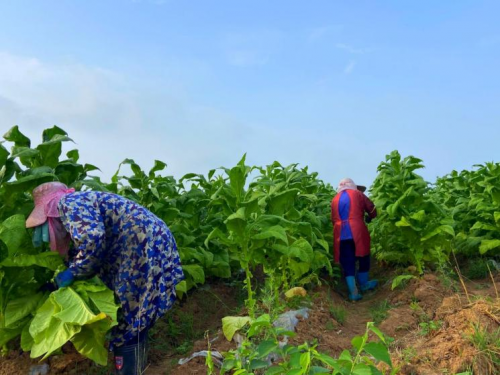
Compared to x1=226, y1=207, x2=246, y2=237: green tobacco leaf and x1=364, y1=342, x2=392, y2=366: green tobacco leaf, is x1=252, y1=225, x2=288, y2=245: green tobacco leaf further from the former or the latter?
x1=364, y1=342, x2=392, y2=366: green tobacco leaf

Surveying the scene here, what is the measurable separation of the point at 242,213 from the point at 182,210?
6.39 feet

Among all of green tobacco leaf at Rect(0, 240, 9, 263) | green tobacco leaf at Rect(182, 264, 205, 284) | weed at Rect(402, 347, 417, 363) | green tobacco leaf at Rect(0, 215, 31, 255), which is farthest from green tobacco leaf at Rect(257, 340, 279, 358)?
green tobacco leaf at Rect(182, 264, 205, 284)

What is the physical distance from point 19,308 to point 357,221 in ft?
14.7

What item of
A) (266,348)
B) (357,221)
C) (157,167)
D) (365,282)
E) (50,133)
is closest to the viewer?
(266,348)

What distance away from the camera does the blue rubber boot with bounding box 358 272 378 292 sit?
7.35 metres

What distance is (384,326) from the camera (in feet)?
17.8

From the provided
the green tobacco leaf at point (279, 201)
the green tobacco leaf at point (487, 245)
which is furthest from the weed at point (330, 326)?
the green tobacco leaf at point (487, 245)

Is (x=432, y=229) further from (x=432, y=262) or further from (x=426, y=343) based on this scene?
(x=426, y=343)

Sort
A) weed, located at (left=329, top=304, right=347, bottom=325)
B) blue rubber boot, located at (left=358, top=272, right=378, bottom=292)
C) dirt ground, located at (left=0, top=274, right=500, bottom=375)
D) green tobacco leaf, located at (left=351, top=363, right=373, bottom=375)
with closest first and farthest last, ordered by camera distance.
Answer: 1. green tobacco leaf, located at (left=351, top=363, right=373, bottom=375)
2. dirt ground, located at (left=0, top=274, right=500, bottom=375)
3. weed, located at (left=329, top=304, right=347, bottom=325)
4. blue rubber boot, located at (left=358, top=272, right=378, bottom=292)

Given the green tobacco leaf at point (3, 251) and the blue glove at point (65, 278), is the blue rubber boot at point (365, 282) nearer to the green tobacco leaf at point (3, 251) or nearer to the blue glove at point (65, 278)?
the blue glove at point (65, 278)

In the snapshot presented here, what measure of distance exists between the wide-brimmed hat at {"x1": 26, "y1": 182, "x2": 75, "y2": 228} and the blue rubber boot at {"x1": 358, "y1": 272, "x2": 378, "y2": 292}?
4.67m

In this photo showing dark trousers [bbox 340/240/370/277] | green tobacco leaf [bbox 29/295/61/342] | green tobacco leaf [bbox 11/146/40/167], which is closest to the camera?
green tobacco leaf [bbox 29/295/61/342]

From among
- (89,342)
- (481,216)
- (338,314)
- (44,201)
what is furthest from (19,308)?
(481,216)

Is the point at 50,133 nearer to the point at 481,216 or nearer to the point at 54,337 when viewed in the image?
the point at 54,337
